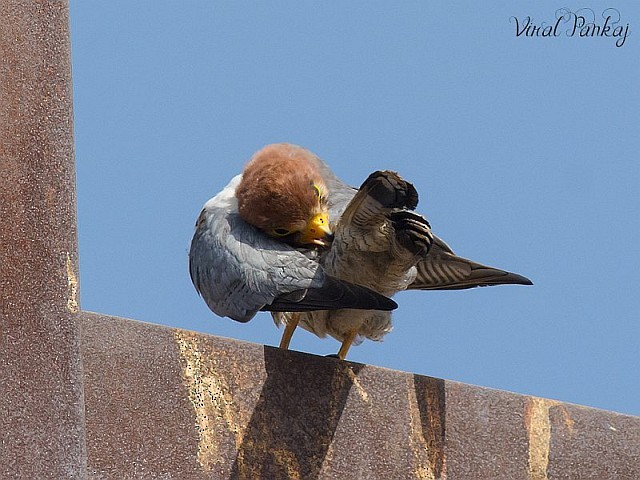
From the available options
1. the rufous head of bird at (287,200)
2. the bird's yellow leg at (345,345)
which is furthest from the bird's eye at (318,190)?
the bird's yellow leg at (345,345)

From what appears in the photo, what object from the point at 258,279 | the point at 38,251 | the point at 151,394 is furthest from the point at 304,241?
the point at 38,251

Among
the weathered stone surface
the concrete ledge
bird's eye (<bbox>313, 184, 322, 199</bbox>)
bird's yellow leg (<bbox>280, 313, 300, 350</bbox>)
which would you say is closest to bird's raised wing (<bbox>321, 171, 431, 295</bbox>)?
bird's eye (<bbox>313, 184, 322, 199</bbox>)

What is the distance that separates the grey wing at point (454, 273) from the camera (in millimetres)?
3885

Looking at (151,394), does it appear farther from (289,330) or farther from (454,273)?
(454,273)

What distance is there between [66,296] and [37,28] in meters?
0.70

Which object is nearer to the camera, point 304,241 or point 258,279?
point 258,279

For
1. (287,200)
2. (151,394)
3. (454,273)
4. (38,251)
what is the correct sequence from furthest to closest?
(454,273), (287,200), (151,394), (38,251)

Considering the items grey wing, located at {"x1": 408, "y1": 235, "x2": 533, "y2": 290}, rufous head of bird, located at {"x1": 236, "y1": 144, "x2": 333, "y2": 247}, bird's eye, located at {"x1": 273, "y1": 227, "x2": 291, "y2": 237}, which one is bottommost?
grey wing, located at {"x1": 408, "y1": 235, "x2": 533, "y2": 290}

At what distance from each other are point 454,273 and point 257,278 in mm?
778

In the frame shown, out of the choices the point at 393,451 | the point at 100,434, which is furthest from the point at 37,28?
the point at 393,451

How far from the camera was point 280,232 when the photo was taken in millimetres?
3602

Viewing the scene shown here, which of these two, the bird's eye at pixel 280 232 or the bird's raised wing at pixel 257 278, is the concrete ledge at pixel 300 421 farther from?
the bird's eye at pixel 280 232

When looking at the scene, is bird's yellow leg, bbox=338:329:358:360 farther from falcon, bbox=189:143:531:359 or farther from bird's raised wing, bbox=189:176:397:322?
bird's raised wing, bbox=189:176:397:322

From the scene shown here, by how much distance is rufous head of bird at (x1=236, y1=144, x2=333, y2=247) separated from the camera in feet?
11.6
